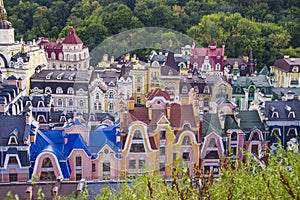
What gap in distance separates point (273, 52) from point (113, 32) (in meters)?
6.80

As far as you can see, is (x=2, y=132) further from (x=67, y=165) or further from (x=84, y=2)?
(x=84, y=2)

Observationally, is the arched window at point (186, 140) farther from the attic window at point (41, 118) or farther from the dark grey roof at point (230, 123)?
the attic window at point (41, 118)

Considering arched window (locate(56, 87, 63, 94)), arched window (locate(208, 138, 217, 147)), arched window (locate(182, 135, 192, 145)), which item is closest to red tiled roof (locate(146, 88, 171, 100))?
arched window (locate(182, 135, 192, 145))

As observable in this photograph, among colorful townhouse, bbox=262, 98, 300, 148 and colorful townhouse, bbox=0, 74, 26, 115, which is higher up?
colorful townhouse, bbox=0, 74, 26, 115

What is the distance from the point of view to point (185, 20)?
21734 mm

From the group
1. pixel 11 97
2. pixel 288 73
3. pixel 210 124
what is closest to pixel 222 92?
pixel 210 124

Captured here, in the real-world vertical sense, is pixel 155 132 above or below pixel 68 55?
below

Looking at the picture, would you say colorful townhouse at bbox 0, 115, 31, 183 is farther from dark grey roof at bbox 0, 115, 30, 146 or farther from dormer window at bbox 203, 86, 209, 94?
dormer window at bbox 203, 86, 209, 94

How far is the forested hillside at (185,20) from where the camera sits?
19.9 metres

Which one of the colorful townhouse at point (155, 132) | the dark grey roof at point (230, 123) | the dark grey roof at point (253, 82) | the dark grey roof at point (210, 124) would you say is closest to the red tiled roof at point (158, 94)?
the colorful townhouse at point (155, 132)

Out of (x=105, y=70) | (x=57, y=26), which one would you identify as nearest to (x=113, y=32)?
(x=57, y=26)

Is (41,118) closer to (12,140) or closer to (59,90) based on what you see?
(12,140)

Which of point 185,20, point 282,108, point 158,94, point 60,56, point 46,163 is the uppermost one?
point 185,20

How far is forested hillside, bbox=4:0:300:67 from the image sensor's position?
19.9 metres
